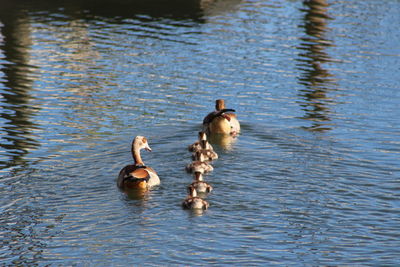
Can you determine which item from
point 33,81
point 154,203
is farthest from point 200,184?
point 33,81

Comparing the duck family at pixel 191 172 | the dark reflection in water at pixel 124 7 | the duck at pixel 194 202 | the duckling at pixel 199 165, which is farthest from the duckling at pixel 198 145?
the dark reflection in water at pixel 124 7

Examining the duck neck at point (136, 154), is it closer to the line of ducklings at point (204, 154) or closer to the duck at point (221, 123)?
the line of ducklings at point (204, 154)

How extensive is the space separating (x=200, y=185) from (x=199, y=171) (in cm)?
112

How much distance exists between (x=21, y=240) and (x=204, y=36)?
21.9 m

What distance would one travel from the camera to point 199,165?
661 inches

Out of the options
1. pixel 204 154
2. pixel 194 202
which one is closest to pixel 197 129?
pixel 204 154

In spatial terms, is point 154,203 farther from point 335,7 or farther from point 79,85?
point 335,7

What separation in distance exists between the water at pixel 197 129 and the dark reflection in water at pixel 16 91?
0.08 meters

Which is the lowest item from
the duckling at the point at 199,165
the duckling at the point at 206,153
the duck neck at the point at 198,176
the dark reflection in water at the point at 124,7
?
the duck neck at the point at 198,176

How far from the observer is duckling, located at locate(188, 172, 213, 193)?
50.8 feet

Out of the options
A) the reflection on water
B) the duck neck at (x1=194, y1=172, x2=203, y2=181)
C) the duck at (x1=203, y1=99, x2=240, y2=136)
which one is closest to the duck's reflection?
the duck neck at (x1=194, y1=172, x2=203, y2=181)

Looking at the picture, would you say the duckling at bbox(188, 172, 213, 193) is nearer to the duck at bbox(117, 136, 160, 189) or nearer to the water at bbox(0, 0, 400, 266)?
the water at bbox(0, 0, 400, 266)

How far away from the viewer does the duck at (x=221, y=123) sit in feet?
67.1

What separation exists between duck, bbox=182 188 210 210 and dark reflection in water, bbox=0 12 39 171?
522cm
